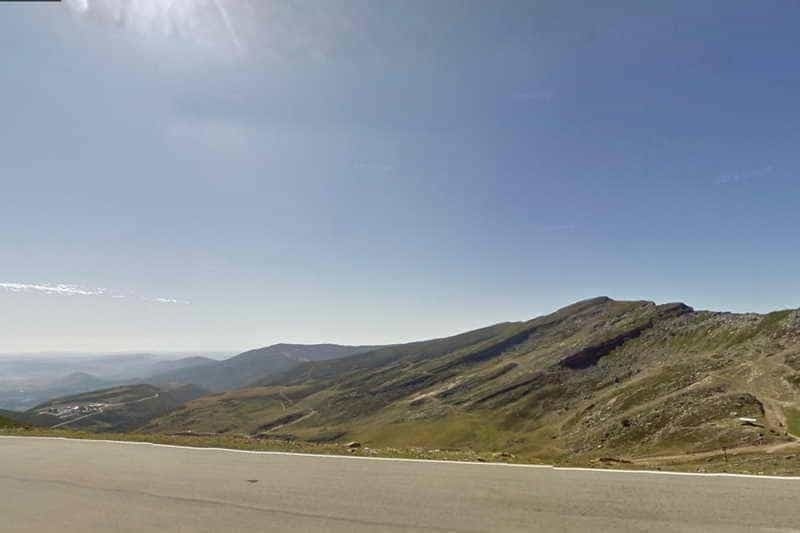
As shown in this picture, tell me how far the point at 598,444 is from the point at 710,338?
208 feet

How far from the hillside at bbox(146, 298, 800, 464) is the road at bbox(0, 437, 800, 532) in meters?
48.9

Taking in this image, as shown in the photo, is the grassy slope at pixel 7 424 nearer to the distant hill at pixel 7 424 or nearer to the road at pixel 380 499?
the distant hill at pixel 7 424

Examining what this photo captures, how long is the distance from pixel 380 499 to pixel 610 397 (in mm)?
98265

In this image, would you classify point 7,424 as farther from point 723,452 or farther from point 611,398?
point 611,398

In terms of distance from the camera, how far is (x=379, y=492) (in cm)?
1112

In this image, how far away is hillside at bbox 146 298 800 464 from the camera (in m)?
62.8

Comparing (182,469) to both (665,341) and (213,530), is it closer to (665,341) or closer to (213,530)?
(213,530)

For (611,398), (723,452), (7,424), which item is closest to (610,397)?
(611,398)

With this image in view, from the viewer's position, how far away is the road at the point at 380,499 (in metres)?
8.95

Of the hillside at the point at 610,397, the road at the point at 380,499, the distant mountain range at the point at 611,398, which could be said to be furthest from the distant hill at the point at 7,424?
the hillside at the point at 610,397

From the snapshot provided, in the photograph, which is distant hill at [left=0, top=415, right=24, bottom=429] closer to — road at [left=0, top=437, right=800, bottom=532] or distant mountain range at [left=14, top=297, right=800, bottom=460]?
road at [left=0, top=437, right=800, bottom=532]

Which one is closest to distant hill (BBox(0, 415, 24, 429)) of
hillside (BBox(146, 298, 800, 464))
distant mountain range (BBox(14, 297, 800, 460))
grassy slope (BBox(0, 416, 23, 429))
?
grassy slope (BBox(0, 416, 23, 429))

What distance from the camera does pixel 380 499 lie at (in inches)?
417

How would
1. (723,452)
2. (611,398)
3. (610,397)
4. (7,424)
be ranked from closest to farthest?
(7,424) < (723,452) < (611,398) < (610,397)
